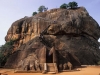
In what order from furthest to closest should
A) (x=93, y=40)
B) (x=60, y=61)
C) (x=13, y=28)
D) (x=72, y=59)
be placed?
(x=13, y=28), (x=93, y=40), (x=72, y=59), (x=60, y=61)

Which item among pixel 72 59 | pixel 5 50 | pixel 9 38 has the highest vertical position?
pixel 9 38

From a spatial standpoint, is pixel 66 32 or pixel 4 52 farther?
pixel 66 32

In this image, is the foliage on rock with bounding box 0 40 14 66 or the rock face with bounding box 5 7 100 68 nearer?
the foliage on rock with bounding box 0 40 14 66

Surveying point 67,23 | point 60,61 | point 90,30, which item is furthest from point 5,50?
point 90,30

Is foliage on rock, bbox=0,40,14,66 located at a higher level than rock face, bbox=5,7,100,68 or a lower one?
lower

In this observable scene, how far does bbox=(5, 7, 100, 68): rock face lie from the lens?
1201 inches

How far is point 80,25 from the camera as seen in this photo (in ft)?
112

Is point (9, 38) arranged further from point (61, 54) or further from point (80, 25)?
point (61, 54)

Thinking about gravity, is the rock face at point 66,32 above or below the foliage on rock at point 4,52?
above

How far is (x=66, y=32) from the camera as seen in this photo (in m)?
33.2

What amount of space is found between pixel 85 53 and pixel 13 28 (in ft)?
56.2

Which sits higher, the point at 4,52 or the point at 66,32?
the point at 66,32

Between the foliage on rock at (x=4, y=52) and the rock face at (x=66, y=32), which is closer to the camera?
the foliage on rock at (x=4, y=52)

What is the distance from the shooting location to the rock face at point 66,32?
3050 cm
